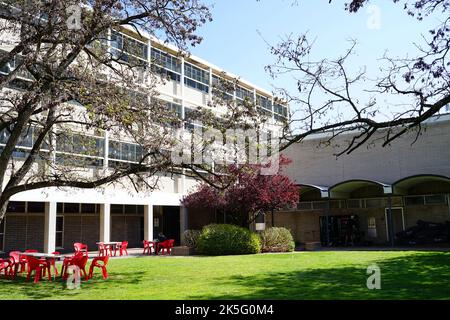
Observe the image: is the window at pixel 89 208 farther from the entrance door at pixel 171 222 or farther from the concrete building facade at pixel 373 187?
the concrete building facade at pixel 373 187

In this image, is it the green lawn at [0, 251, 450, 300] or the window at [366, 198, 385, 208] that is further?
the window at [366, 198, 385, 208]

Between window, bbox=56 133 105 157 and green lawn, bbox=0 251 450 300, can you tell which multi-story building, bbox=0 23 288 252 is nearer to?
window, bbox=56 133 105 157

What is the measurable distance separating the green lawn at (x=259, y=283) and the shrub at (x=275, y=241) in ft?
28.4

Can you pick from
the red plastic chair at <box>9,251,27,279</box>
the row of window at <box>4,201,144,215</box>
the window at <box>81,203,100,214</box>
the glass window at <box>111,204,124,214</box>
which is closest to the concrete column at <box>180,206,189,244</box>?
the row of window at <box>4,201,144,215</box>

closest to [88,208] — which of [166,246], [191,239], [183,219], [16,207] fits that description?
[16,207]

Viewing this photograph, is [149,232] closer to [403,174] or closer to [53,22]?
[403,174]

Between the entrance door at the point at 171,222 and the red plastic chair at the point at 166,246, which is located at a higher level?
the entrance door at the point at 171,222

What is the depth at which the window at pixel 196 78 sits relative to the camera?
34.6 meters

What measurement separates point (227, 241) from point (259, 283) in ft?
38.0

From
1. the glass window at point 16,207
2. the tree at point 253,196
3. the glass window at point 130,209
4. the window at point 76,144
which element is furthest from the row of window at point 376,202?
the window at point 76,144

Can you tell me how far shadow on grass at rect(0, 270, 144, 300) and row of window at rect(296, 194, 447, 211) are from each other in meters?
19.5

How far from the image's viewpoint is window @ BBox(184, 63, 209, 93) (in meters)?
34.6

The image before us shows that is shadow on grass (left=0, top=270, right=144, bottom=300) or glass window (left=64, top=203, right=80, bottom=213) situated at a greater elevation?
glass window (left=64, top=203, right=80, bottom=213)
